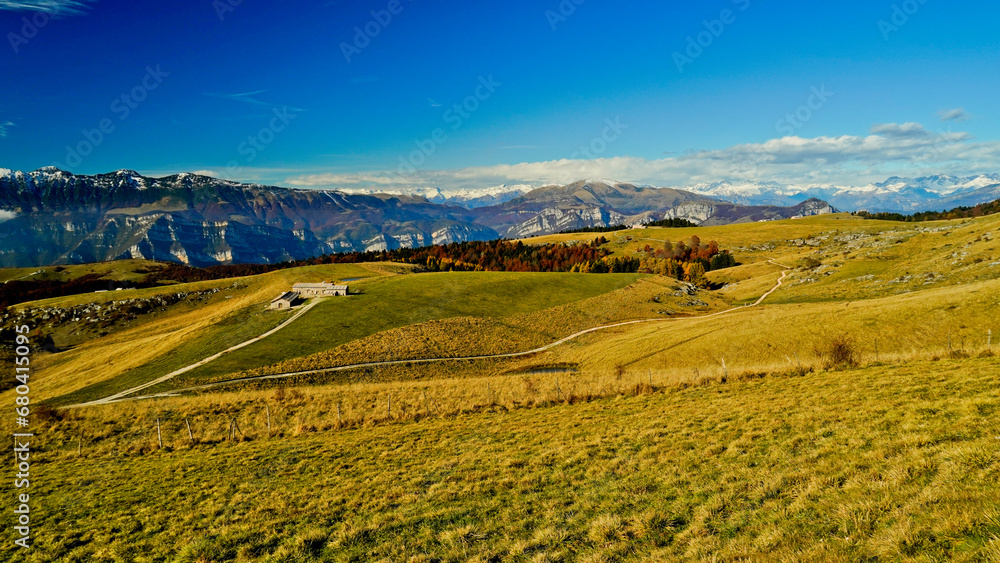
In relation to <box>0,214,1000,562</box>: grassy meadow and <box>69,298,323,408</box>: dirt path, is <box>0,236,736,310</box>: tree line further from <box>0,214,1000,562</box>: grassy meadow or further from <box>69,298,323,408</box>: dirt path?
<box>0,214,1000,562</box>: grassy meadow

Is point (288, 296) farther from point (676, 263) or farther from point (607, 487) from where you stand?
point (676, 263)

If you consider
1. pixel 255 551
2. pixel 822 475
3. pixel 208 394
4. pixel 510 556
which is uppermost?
pixel 822 475

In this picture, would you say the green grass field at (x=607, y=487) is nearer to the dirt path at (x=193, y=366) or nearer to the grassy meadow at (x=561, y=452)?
the grassy meadow at (x=561, y=452)

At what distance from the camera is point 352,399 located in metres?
38.5

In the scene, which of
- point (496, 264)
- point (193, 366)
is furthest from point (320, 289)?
point (496, 264)

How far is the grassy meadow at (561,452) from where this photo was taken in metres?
10.8

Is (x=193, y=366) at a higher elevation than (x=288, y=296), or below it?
below

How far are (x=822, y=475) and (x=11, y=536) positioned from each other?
30924 millimetres

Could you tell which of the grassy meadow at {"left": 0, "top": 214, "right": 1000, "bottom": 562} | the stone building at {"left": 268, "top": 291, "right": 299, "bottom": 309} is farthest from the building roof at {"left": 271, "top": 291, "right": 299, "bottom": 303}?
the grassy meadow at {"left": 0, "top": 214, "right": 1000, "bottom": 562}

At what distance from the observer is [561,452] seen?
65.9 ft

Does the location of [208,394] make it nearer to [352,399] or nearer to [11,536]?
[352,399]

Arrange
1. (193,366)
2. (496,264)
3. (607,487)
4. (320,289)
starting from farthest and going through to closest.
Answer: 1. (496,264)
2. (320,289)
3. (193,366)
4. (607,487)

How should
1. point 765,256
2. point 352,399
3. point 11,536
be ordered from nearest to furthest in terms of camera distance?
1. point 11,536
2. point 352,399
3. point 765,256

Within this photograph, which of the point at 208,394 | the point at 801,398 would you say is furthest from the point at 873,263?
the point at 208,394
